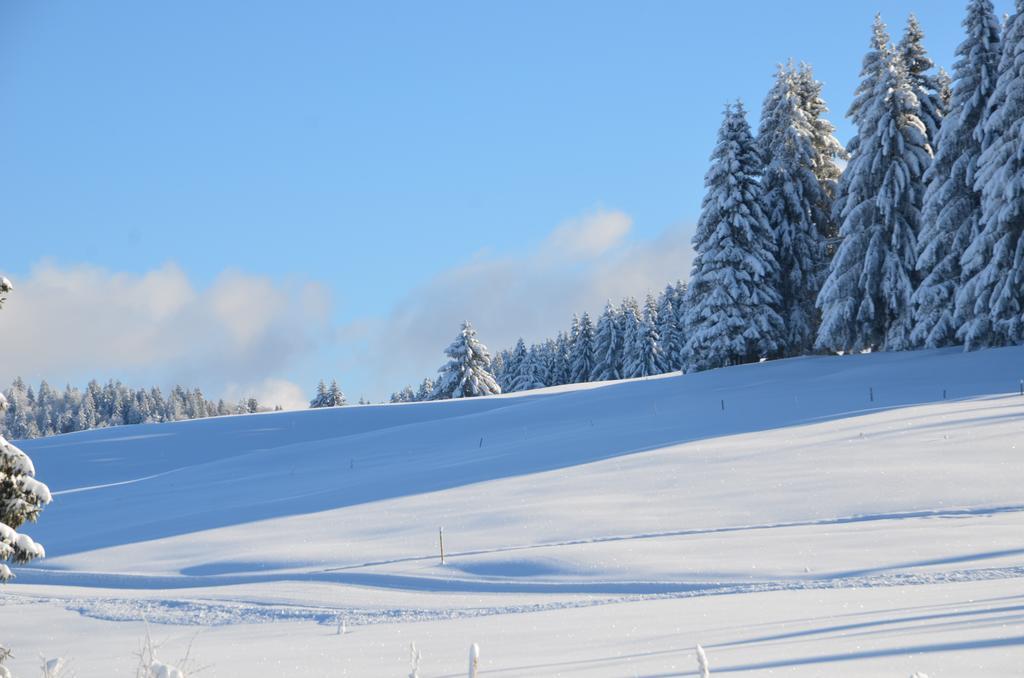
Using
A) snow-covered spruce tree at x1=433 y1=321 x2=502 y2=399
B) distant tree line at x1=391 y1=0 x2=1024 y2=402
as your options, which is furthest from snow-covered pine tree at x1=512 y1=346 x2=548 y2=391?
distant tree line at x1=391 y1=0 x2=1024 y2=402

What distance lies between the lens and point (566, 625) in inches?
392

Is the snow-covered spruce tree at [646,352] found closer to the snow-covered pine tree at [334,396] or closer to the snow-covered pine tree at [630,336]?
the snow-covered pine tree at [630,336]

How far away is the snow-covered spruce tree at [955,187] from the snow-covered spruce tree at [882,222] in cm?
180

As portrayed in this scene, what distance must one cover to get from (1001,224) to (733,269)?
1041 cm

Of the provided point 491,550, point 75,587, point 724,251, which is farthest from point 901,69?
point 75,587

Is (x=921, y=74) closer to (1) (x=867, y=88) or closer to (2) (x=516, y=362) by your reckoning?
(1) (x=867, y=88)

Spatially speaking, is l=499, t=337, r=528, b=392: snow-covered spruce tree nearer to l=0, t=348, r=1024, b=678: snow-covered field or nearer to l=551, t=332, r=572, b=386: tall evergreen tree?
l=551, t=332, r=572, b=386: tall evergreen tree

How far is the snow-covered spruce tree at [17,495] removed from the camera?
30.0 ft

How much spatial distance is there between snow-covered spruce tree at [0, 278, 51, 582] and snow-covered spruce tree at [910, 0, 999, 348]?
1113 inches

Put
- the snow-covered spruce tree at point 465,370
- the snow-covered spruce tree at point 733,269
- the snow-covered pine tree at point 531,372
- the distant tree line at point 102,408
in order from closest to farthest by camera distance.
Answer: the snow-covered spruce tree at point 733,269 < the snow-covered spruce tree at point 465,370 < the snow-covered pine tree at point 531,372 < the distant tree line at point 102,408

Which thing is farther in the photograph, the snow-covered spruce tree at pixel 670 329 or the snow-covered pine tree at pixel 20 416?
the snow-covered pine tree at pixel 20 416

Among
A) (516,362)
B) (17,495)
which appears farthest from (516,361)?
(17,495)

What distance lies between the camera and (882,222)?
33688 mm

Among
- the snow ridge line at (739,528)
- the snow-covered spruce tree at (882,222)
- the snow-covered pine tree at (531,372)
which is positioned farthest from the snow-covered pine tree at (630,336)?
the snow ridge line at (739,528)
